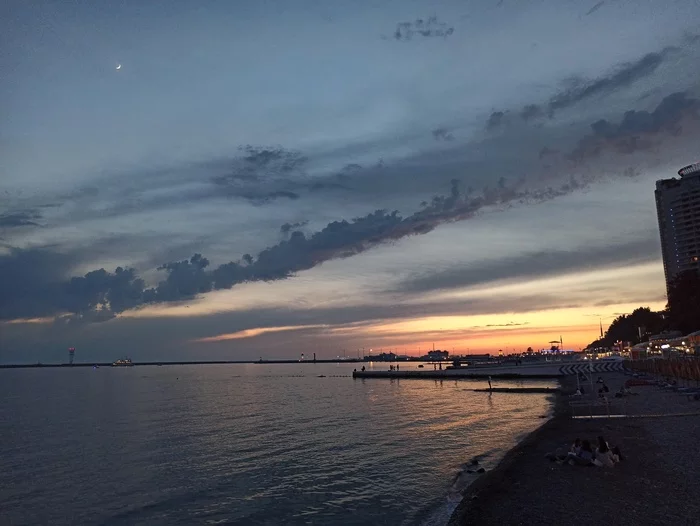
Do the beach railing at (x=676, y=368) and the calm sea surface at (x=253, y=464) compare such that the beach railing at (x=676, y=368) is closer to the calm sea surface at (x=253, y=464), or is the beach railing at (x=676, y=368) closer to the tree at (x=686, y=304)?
the calm sea surface at (x=253, y=464)

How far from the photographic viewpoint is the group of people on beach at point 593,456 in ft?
73.9

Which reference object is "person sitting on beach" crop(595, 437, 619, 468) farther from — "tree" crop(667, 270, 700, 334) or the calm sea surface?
"tree" crop(667, 270, 700, 334)

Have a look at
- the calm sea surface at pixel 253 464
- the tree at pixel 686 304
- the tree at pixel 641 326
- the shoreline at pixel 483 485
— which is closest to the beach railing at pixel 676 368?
the calm sea surface at pixel 253 464

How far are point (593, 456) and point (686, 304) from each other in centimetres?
10092

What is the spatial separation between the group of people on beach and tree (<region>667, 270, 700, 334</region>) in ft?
302

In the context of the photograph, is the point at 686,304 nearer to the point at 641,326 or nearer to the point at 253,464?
the point at 641,326

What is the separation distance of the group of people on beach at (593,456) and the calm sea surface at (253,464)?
5501 millimetres

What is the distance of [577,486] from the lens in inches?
789

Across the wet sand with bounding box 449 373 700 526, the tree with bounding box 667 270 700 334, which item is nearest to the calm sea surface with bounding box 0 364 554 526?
the wet sand with bounding box 449 373 700 526

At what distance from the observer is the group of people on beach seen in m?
22.5

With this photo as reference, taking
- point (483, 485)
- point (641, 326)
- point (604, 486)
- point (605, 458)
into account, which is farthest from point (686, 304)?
point (604, 486)

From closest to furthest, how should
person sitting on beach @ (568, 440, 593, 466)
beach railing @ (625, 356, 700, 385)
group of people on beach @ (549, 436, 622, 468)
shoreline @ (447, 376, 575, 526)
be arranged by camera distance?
shoreline @ (447, 376, 575, 526), group of people on beach @ (549, 436, 622, 468), person sitting on beach @ (568, 440, 593, 466), beach railing @ (625, 356, 700, 385)

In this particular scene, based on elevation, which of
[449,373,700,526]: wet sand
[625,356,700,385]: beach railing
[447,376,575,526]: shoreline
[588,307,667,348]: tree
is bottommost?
[447,376,575,526]: shoreline

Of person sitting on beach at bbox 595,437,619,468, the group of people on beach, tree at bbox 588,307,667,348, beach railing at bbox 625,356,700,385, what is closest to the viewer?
person sitting on beach at bbox 595,437,619,468
